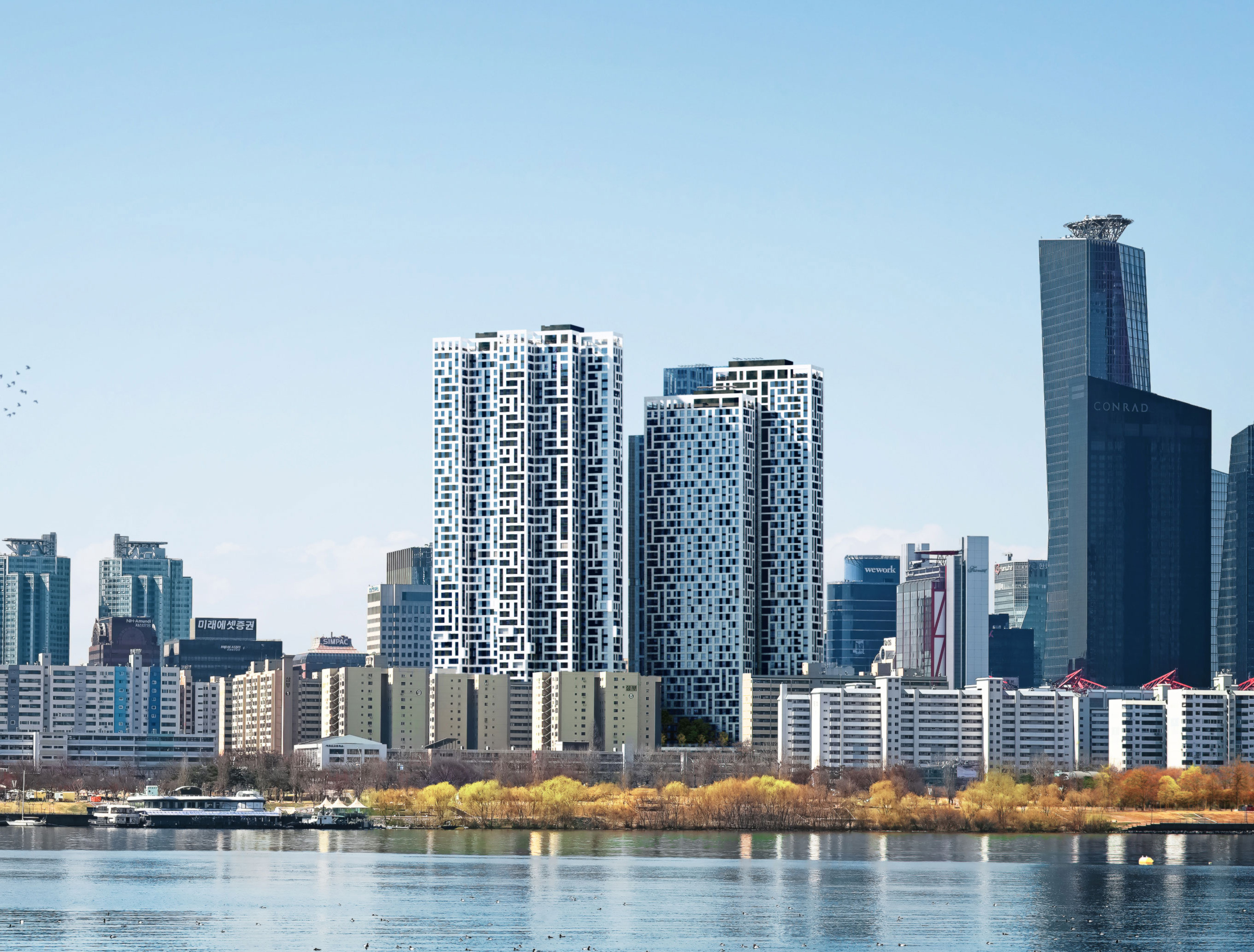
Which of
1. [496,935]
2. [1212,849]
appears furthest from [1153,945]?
[1212,849]

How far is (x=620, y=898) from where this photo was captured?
449 ft

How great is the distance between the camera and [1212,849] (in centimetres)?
19650

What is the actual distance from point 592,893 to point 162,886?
2708 centimetres

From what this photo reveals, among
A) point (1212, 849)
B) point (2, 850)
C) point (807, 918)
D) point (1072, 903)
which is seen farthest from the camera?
point (1212, 849)

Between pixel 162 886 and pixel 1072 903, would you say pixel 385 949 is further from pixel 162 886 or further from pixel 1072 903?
pixel 1072 903

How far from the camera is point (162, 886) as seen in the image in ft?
472

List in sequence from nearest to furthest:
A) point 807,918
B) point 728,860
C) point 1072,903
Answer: point 807,918 → point 1072,903 → point 728,860

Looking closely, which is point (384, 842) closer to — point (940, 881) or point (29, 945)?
point (940, 881)

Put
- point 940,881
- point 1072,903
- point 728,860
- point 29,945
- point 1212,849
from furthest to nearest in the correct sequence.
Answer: point 1212,849
point 728,860
point 940,881
point 1072,903
point 29,945

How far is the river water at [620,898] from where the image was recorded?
116 metres

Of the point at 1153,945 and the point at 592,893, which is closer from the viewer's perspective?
the point at 1153,945

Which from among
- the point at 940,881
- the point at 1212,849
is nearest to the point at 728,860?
the point at 940,881

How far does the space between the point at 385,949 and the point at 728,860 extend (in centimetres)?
6104

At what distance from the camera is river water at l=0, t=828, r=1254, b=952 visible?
116500mm
